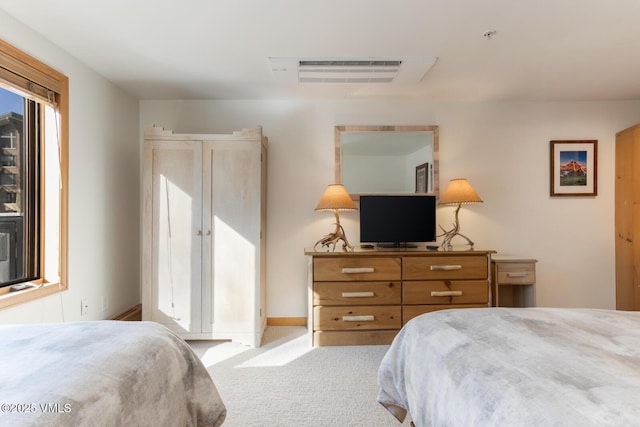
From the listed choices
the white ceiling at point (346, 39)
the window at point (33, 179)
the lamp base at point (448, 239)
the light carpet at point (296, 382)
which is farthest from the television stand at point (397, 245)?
the window at point (33, 179)

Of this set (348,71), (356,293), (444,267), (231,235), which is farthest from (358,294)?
(348,71)

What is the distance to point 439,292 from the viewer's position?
278cm

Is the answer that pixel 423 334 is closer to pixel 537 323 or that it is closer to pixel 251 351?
pixel 537 323

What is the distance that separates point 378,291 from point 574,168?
2408 mm

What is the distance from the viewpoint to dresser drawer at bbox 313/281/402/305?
2.76 m

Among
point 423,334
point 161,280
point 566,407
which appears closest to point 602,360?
point 566,407

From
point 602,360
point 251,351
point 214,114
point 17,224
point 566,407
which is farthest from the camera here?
point 214,114

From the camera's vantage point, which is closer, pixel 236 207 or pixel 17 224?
pixel 17 224

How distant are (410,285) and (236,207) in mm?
1597

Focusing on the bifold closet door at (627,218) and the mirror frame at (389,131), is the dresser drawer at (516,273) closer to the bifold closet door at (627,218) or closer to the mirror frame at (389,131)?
the mirror frame at (389,131)

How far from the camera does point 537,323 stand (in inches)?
50.3

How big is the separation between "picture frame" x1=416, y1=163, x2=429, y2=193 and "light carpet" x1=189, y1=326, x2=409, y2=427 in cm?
154

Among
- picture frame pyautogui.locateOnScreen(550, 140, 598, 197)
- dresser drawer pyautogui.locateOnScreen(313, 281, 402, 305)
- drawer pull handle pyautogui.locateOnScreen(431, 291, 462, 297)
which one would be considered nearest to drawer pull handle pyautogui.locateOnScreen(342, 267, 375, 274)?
dresser drawer pyautogui.locateOnScreen(313, 281, 402, 305)

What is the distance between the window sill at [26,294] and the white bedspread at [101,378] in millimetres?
854
